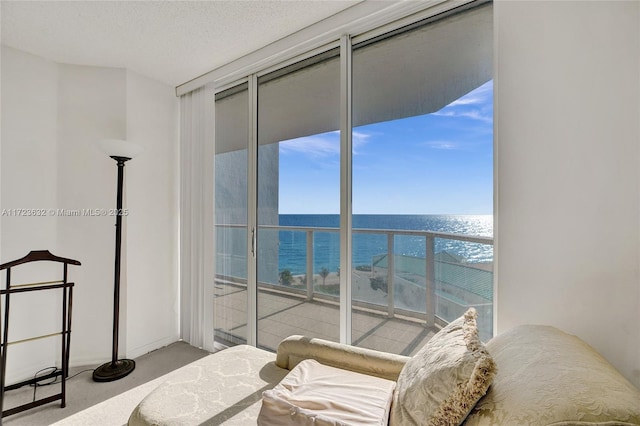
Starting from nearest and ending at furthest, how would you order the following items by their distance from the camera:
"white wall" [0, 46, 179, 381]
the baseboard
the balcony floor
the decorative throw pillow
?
the decorative throw pillow
the balcony floor
"white wall" [0, 46, 179, 381]
the baseboard

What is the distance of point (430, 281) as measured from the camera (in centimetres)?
181

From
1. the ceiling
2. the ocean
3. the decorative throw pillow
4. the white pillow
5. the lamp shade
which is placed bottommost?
the white pillow

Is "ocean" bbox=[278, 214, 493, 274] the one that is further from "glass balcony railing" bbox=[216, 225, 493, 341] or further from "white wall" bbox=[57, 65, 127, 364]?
"white wall" bbox=[57, 65, 127, 364]

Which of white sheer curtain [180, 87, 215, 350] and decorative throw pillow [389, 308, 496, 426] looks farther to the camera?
white sheer curtain [180, 87, 215, 350]

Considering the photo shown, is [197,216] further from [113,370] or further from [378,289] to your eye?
[378,289]

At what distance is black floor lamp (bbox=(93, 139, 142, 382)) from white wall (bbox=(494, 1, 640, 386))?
2624 millimetres

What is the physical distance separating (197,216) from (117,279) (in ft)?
2.76

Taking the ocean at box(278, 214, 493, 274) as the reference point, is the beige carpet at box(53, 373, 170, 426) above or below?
below

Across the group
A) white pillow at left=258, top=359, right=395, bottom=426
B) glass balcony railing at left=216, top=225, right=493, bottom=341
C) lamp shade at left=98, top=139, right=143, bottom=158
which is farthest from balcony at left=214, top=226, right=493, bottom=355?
lamp shade at left=98, top=139, right=143, bottom=158

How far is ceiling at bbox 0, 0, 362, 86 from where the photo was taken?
1.87 metres

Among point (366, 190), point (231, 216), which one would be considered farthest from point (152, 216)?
point (366, 190)

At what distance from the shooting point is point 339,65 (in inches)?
84.3

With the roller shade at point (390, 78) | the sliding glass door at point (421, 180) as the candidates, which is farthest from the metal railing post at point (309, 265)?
the roller shade at point (390, 78)

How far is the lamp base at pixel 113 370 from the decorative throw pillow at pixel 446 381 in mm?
2352
